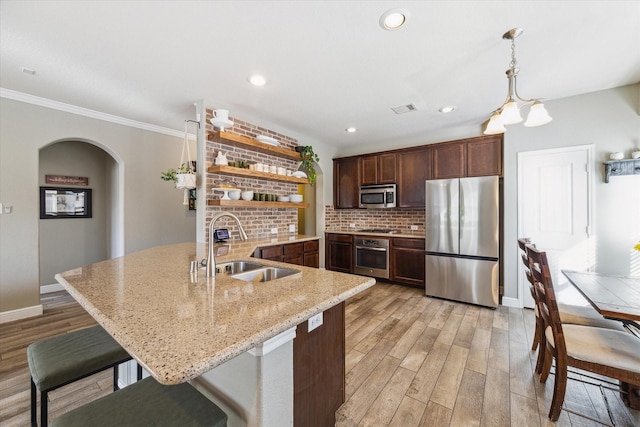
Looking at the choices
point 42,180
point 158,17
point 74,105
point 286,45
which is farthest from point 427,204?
point 42,180

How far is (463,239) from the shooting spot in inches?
138

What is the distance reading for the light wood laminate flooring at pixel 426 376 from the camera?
→ 161cm

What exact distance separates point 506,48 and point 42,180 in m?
6.01

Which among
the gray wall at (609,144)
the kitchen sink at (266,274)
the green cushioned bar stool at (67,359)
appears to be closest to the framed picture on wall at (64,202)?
the green cushioned bar stool at (67,359)

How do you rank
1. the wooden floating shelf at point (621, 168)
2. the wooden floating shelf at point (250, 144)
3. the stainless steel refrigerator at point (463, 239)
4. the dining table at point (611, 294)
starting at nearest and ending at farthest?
the dining table at point (611, 294) → the wooden floating shelf at point (621, 168) → the wooden floating shelf at point (250, 144) → the stainless steel refrigerator at point (463, 239)

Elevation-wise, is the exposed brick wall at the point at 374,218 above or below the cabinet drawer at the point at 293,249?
above

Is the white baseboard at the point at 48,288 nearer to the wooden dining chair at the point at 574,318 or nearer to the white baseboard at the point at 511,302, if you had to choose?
the wooden dining chair at the point at 574,318

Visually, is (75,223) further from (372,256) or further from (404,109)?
(404,109)

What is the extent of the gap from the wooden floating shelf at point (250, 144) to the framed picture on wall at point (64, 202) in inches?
113

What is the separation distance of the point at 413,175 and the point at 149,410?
4248mm

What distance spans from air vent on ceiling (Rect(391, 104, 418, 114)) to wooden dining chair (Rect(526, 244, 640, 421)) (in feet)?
7.17

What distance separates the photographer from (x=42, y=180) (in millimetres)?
3883

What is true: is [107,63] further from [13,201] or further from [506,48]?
[506,48]

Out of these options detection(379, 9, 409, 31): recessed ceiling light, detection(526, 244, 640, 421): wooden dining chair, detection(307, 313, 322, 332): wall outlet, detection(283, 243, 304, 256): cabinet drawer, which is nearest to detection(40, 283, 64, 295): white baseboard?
detection(283, 243, 304, 256): cabinet drawer
